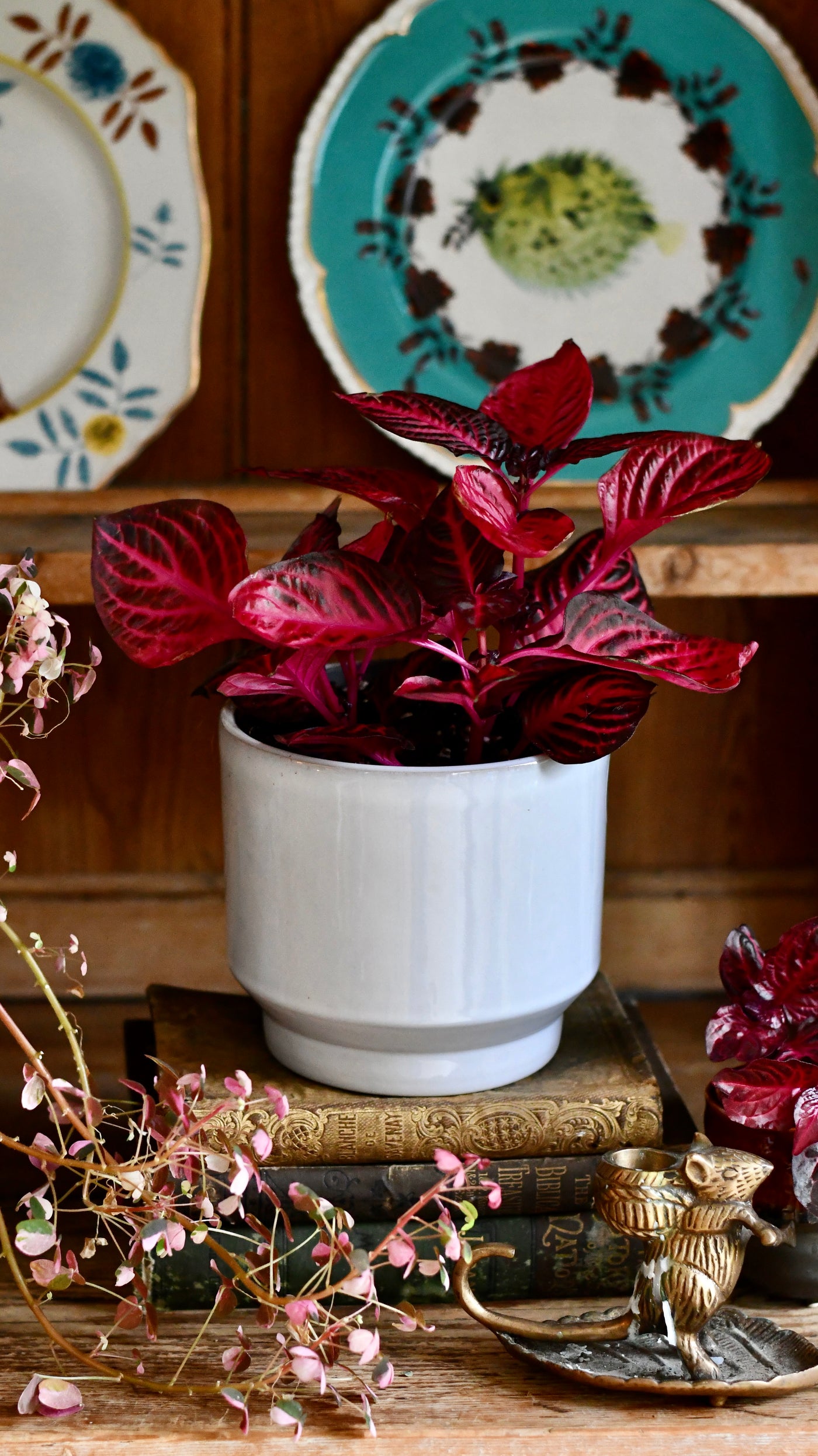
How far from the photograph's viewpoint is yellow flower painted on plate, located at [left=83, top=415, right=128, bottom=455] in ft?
3.04

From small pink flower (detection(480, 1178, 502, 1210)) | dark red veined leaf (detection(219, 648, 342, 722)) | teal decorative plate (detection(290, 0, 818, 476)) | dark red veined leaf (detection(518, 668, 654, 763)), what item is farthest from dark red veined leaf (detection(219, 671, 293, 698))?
teal decorative plate (detection(290, 0, 818, 476))

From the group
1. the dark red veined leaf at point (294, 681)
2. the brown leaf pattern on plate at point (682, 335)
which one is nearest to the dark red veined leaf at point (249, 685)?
the dark red veined leaf at point (294, 681)

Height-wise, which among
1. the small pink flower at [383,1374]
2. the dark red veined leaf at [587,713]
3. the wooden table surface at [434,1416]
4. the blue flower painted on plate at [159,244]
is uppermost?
the blue flower painted on plate at [159,244]

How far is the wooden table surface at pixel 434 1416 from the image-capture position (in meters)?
0.55

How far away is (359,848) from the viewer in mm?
588

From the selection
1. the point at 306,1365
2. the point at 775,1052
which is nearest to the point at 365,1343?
the point at 306,1365

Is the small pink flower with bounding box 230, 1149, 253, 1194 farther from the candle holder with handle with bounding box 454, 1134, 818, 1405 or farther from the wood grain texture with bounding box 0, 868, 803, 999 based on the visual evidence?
the wood grain texture with bounding box 0, 868, 803, 999

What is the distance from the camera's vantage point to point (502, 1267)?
64cm

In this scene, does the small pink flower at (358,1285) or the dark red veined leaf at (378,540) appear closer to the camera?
the small pink flower at (358,1285)

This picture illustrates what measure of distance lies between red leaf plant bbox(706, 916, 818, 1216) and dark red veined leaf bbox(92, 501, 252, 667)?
0.91 feet

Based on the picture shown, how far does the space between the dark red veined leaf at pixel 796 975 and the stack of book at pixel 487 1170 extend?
0.22 ft

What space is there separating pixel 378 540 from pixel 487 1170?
283 mm

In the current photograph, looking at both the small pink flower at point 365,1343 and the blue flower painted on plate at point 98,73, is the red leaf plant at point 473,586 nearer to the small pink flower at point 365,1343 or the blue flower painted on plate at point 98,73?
the small pink flower at point 365,1343

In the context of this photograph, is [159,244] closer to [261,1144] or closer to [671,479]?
[671,479]
